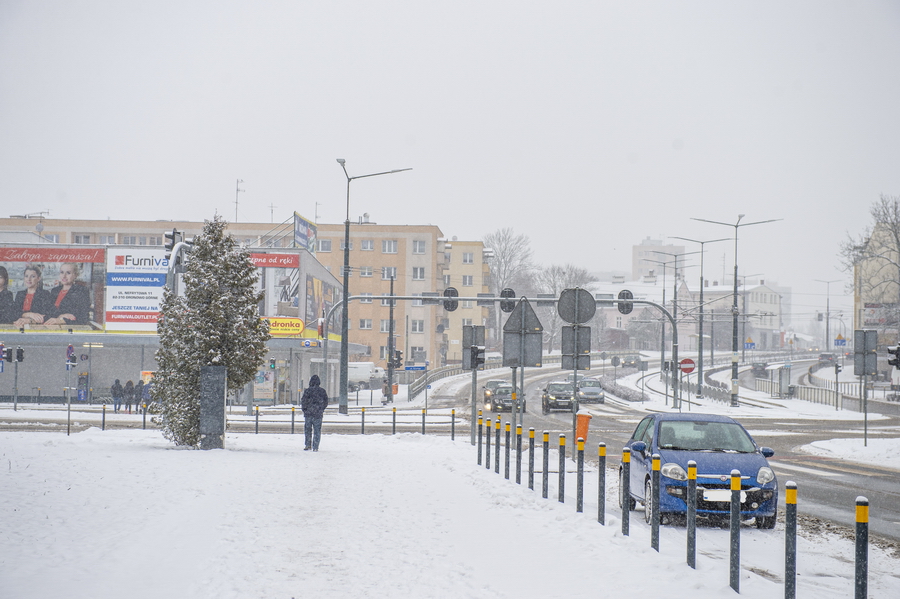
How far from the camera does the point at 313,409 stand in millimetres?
20141

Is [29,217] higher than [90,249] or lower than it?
higher

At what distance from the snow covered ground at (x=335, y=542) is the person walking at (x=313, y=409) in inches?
217

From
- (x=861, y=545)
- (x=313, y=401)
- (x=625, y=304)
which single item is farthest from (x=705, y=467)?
(x=625, y=304)

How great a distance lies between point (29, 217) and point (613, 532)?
94.9 meters

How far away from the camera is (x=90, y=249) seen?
49.3 meters

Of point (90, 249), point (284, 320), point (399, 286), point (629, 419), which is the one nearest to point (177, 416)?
point (629, 419)

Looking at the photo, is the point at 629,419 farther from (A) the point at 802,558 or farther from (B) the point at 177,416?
(A) the point at 802,558

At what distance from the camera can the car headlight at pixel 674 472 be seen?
1098 cm

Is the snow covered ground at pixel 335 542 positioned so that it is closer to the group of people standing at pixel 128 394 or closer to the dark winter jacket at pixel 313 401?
the dark winter jacket at pixel 313 401

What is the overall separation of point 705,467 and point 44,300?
4679cm

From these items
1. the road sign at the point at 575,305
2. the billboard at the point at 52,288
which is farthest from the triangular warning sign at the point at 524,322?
the billboard at the point at 52,288

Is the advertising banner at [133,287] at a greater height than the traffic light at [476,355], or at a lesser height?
greater

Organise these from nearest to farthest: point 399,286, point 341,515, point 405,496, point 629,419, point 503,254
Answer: point 341,515
point 405,496
point 629,419
point 399,286
point 503,254

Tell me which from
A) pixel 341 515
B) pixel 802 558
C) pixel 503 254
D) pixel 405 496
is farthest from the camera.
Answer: pixel 503 254
